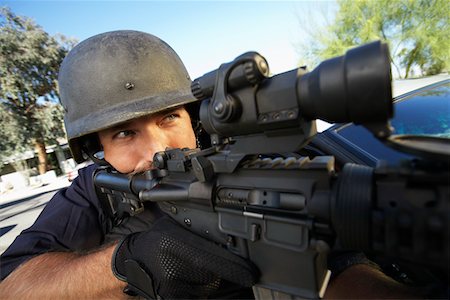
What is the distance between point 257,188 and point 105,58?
1479 mm

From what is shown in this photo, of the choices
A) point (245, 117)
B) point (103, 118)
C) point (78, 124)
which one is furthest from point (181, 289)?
point (78, 124)

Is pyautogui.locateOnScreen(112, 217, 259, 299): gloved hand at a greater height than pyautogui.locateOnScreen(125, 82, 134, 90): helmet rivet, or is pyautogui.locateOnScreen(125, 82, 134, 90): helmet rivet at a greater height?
pyautogui.locateOnScreen(125, 82, 134, 90): helmet rivet

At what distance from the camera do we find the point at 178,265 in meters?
1.16

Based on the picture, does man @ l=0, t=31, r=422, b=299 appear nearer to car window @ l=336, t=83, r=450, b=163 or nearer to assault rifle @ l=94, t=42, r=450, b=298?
assault rifle @ l=94, t=42, r=450, b=298

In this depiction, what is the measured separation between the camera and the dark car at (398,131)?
159 cm

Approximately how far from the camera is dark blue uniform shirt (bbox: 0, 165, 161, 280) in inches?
64.9

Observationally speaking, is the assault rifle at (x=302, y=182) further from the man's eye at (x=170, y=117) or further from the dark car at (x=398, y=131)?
the dark car at (x=398, y=131)

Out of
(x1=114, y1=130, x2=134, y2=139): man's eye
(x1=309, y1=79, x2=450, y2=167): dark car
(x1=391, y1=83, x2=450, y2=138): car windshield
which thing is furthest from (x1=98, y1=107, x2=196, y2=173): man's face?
(x1=391, y1=83, x2=450, y2=138): car windshield

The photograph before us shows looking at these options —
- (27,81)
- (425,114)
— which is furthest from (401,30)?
(27,81)

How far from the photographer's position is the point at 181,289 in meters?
1.18

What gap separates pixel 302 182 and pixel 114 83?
1472 mm

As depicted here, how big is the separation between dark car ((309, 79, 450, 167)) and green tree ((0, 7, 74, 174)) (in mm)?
22882

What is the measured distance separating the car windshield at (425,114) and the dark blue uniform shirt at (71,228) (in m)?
1.88

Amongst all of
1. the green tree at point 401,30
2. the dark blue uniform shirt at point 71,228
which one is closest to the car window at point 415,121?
the dark blue uniform shirt at point 71,228
